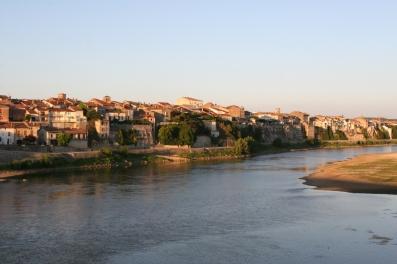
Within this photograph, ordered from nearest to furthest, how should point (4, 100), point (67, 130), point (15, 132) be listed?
point (15, 132) → point (67, 130) → point (4, 100)

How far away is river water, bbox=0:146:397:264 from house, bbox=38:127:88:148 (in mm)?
13481

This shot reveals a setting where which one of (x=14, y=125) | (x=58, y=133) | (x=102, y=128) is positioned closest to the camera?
(x=14, y=125)

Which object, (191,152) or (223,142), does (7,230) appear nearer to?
(191,152)

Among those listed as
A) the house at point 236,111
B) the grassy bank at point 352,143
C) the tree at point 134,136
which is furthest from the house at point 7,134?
the grassy bank at point 352,143

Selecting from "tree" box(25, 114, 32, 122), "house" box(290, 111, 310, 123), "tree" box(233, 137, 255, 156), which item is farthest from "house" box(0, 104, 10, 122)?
"house" box(290, 111, 310, 123)

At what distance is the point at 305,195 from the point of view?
2495 centimetres

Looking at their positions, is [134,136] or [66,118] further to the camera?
[134,136]

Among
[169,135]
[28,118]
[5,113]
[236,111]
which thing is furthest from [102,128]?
[236,111]

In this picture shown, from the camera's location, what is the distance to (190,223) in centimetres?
1841

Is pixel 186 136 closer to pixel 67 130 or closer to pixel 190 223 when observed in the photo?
pixel 67 130

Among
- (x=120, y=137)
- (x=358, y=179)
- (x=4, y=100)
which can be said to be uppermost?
(x=4, y=100)

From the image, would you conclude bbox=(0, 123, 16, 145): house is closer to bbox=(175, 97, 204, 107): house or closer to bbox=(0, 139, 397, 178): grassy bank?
bbox=(0, 139, 397, 178): grassy bank

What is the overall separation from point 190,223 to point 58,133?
26.9 metres

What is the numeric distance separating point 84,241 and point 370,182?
55.9 ft
